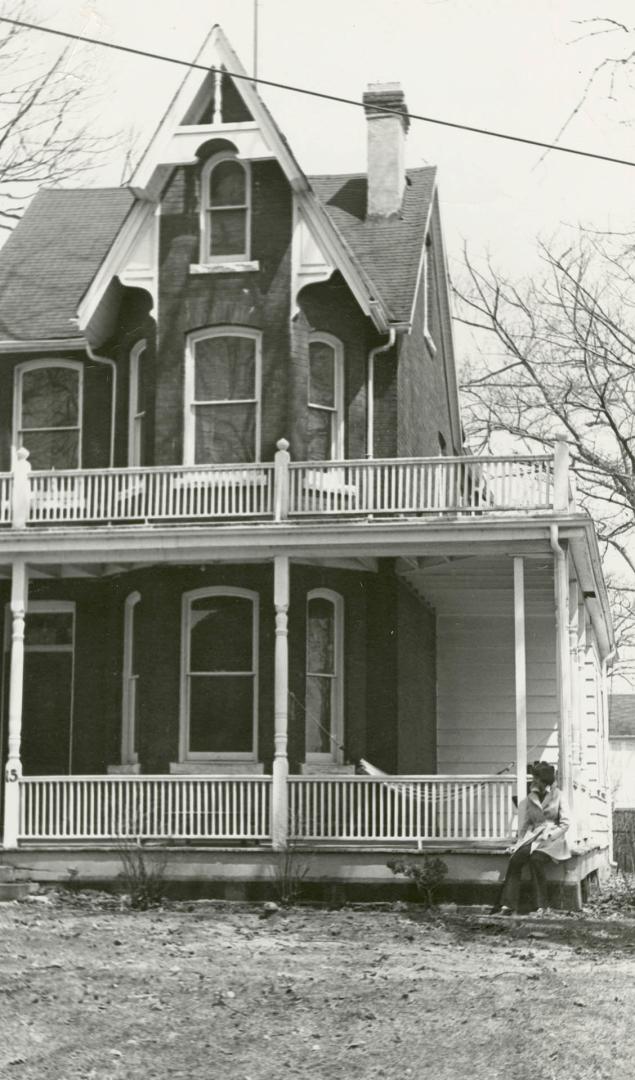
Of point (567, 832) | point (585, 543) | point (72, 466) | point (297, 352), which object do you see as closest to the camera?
point (567, 832)

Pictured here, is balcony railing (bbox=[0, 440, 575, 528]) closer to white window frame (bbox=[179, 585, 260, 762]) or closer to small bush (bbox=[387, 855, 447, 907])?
white window frame (bbox=[179, 585, 260, 762])

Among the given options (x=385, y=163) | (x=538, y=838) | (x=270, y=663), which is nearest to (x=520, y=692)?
(x=538, y=838)

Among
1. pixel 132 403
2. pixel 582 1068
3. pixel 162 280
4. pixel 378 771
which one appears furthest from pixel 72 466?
pixel 582 1068

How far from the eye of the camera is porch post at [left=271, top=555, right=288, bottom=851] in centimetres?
1898

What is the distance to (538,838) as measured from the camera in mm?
17906

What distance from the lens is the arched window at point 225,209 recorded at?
22.1 meters

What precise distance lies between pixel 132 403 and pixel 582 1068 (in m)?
13.8

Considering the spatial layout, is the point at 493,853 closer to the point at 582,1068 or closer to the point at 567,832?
the point at 567,832

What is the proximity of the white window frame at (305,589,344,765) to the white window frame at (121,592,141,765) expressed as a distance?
2371mm

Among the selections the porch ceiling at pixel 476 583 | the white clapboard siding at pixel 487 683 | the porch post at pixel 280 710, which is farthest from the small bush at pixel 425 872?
the white clapboard siding at pixel 487 683

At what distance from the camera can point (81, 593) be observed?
22.8 meters

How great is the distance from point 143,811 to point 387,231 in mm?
9738

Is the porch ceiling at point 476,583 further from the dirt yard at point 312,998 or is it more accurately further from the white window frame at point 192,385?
the dirt yard at point 312,998

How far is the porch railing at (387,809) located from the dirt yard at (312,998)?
77.5 inches
